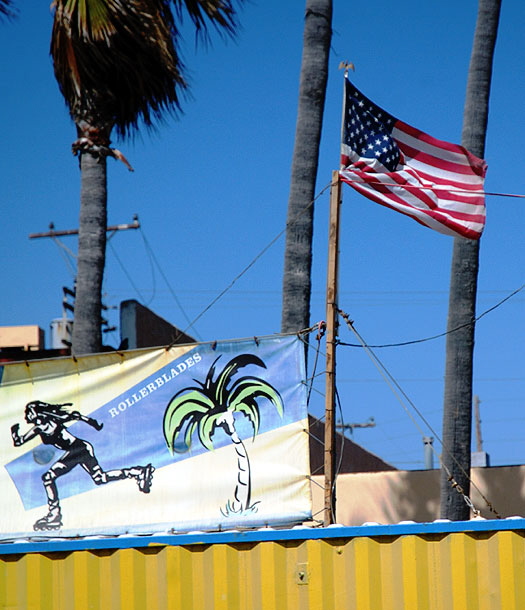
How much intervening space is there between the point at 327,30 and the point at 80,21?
364 centimetres

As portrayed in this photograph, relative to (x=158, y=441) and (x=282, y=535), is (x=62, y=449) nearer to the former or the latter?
(x=158, y=441)

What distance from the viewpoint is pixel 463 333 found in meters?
14.4

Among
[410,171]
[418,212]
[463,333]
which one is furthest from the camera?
[463,333]

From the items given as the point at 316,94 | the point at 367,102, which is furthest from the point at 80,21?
the point at 367,102

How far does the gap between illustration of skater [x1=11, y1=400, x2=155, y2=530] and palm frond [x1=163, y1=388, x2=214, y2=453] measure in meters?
0.42

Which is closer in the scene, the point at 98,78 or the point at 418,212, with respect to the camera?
the point at 418,212

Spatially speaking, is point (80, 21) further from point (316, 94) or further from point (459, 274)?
point (459, 274)

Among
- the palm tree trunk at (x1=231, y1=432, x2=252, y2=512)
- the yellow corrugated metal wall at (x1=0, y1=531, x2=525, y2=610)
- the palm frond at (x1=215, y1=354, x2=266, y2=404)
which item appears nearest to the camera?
the yellow corrugated metal wall at (x1=0, y1=531, x2=525, y2=610)

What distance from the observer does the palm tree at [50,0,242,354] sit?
14406 mm

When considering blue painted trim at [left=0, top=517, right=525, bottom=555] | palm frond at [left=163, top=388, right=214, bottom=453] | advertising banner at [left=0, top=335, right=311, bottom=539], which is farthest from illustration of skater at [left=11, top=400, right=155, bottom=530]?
blue painted trim at [left=0, top=517, right=525, bottom=555]

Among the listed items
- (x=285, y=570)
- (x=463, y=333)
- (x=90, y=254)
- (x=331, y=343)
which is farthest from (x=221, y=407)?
(x=463, y=333)

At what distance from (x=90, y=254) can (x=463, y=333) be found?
5.38 meters

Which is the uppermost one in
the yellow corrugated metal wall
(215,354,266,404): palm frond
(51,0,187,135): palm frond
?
(51,0,187,135): palm frond

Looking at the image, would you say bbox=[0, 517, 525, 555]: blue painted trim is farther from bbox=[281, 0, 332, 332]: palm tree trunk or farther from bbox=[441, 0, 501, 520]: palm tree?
bbox=[281, 0, 332, 332]: palm tree trunk
